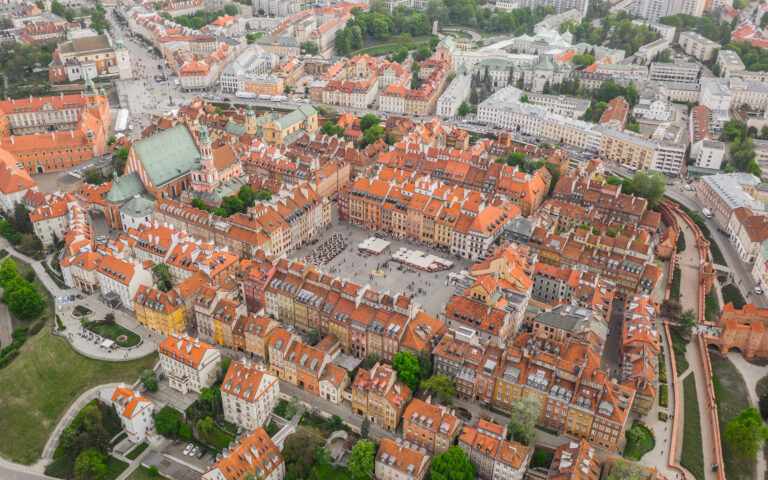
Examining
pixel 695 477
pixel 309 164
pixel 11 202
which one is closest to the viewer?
pixel 695 477

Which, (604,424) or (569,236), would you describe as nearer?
(604,424)

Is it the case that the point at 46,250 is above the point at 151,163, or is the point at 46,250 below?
below

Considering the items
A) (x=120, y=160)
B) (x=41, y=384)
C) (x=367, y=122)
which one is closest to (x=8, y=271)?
(x=41, y=384)

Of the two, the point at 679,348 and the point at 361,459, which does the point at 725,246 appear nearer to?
the point at 679,348

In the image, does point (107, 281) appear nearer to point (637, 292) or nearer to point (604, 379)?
point (604, 379)

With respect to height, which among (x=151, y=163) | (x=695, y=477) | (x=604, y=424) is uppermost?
(x=151, y=163)

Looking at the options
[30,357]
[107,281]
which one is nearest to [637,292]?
[107,281]

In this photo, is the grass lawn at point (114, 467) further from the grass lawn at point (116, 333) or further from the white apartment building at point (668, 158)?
the white apartment building at point (668, 158)
